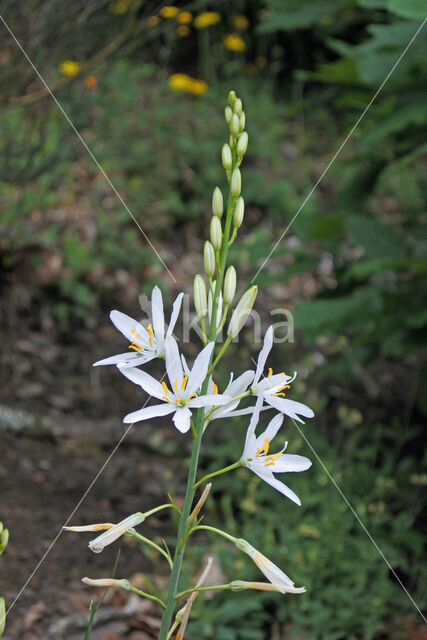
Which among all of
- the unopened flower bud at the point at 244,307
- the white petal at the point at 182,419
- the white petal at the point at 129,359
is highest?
the unopened flower bud at the point at 244,307

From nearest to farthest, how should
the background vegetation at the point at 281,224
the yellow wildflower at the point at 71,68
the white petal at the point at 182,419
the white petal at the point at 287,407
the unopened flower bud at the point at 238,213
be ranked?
the white petal at the point at 182,419, the white petal at the point at 287,407, the unopened flower bud at the point at 238,213, the background vegetation at the point at 281,224, the yellow wildflower at the point at 71,68

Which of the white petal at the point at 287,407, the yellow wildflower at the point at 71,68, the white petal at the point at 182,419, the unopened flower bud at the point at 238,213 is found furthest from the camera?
the yellow wildflower at the point at 71,68

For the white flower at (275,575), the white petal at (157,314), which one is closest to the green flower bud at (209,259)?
the white petal at (157,314)

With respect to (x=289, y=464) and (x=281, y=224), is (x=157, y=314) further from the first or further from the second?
(x=281, y=224)

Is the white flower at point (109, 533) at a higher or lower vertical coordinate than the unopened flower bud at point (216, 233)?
lower

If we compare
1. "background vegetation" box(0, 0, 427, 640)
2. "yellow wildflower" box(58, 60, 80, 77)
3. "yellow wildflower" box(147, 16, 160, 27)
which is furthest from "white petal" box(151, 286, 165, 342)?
"yellow wildflower" box(147, 16, 160, 27)

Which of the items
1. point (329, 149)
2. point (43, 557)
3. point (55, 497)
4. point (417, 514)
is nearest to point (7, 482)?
point (55, 497)

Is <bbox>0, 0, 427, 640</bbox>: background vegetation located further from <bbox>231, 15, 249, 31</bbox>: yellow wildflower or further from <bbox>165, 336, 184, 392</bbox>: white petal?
<bbox>165, 336, 184, 392</bbox>: white petal

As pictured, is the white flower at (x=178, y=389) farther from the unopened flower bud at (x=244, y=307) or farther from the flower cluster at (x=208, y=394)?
the unopened flower bud at (x=244, y=307)
